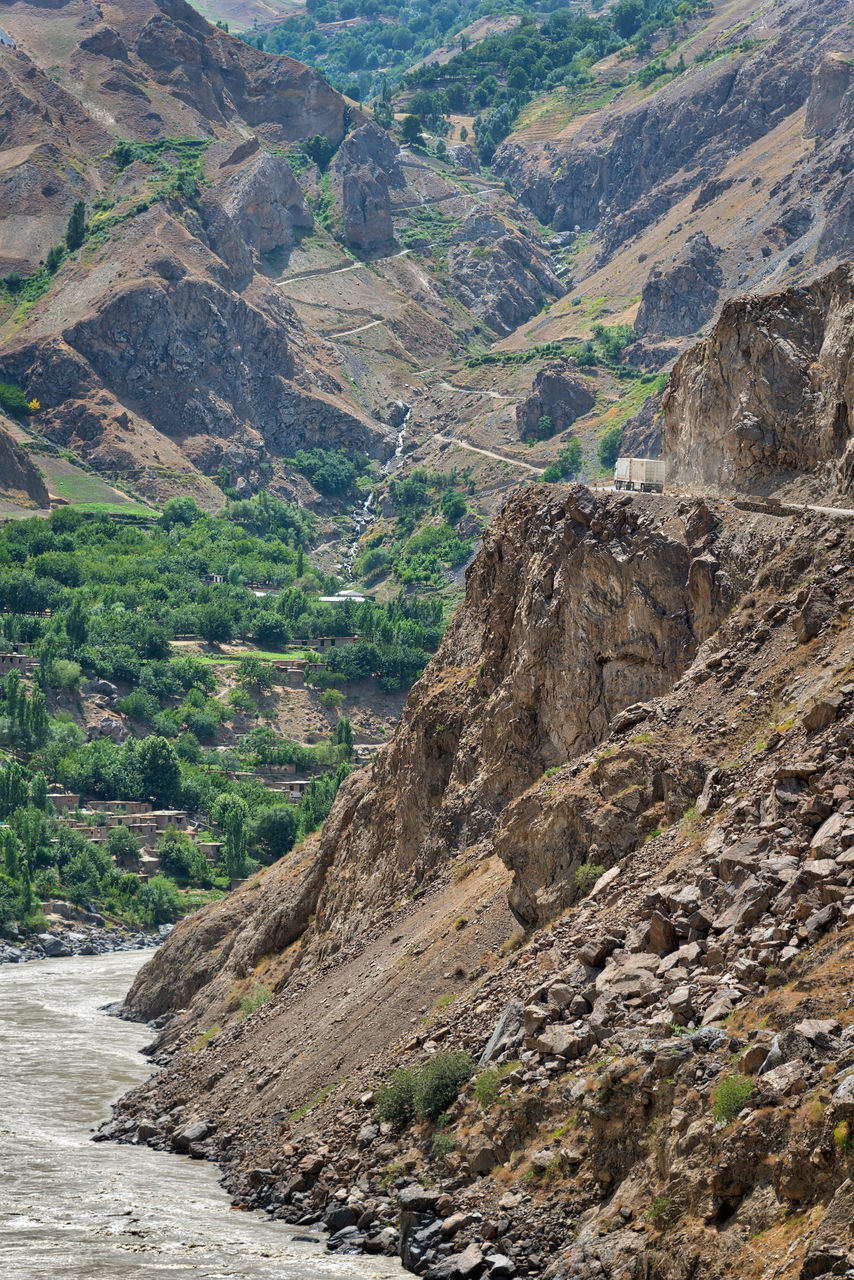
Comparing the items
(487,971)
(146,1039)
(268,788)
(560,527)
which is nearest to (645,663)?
(560,527)

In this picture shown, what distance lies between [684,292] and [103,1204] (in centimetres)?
16404

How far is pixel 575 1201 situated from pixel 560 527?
21.0 m

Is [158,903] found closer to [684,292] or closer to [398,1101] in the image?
[398,1101]

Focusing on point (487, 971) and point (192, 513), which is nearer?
point (487, 971)

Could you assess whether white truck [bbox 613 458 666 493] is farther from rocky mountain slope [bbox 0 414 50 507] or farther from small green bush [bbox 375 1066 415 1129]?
rocky mountain slope [bbox 0 414 50 507]

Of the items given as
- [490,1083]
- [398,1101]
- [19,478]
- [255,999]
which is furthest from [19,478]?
[490,1083]

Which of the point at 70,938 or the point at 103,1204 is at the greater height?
the point at 103,1204

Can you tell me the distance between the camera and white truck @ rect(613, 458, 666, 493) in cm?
4647

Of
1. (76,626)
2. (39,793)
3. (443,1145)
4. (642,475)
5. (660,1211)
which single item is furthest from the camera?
(76,626)

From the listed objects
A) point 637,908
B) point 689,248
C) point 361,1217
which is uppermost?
point 689,248

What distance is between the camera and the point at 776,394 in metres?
41.1

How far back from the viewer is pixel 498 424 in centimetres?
19762

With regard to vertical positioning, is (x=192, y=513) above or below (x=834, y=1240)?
above

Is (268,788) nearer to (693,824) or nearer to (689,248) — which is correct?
(689,248)
